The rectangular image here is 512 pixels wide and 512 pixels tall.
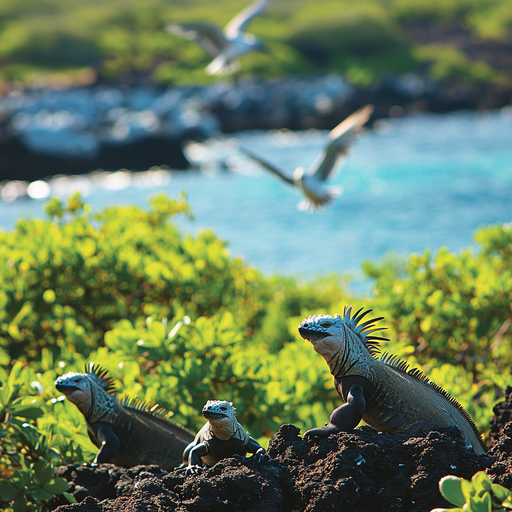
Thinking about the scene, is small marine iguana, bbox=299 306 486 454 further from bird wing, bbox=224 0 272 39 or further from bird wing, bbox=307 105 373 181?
bird wing, bbox=224 0 272 39

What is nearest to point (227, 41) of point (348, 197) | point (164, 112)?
point (348, 197)

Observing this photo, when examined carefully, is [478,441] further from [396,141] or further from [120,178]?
[396,141]

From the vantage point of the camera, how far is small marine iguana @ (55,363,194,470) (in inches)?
111

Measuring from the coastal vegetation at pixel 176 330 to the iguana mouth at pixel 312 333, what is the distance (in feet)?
3.92

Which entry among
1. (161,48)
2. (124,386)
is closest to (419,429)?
(124,386)

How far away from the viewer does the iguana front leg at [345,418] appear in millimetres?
2121

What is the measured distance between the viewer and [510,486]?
181 centimetres

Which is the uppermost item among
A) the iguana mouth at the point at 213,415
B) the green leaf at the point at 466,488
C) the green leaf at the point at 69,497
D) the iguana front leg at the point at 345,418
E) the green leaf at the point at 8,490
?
the green leaf at the point at 466,488

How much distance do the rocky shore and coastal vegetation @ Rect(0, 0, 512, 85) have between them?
18.6 feet

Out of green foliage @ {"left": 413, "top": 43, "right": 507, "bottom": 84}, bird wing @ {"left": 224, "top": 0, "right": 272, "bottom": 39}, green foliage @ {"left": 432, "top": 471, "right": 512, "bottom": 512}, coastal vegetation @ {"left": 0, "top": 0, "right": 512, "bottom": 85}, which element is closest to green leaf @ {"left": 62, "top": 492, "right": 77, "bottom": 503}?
green foliage @ {"left": 432, "top": 471, "right": 512, "bottom": 512}

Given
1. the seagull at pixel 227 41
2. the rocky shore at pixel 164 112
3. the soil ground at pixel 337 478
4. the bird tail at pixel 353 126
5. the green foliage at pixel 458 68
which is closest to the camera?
the soil ground at pixel 337 478

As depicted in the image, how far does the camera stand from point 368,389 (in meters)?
2.24

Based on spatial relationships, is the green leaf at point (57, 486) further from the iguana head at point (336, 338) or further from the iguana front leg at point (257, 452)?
the iguana head at point (336, 338)

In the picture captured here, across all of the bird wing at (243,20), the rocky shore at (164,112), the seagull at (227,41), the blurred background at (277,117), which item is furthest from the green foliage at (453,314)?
the rocky shore at (164,112)
